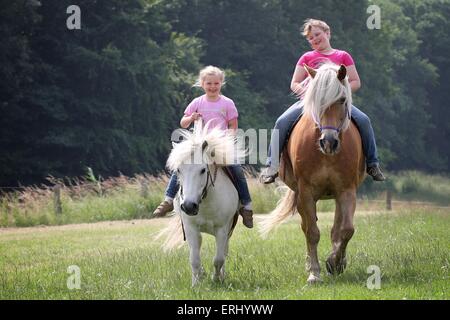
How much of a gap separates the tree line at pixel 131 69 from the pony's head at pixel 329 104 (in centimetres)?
2415

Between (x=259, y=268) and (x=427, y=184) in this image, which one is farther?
(x=427, y=184)

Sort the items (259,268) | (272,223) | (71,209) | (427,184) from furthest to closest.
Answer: (427,184), (71,209), (272,223), (259,268)


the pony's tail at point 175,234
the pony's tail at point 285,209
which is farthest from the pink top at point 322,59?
the pony's tail at point 175,234

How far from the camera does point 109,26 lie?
135ft

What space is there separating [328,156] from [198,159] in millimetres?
1592

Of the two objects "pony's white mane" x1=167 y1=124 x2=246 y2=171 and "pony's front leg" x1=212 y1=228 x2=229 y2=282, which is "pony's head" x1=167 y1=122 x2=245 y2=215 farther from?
"pony's front leg" x1=212 y1=228 x2=229 y2=282

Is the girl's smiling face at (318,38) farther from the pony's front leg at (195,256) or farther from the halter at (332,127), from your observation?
the pony's front leg at (195,256)

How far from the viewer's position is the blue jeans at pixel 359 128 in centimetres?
1076

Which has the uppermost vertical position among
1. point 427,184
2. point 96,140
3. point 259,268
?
point 259,268

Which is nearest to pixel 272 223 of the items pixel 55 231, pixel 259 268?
pixel 259 268
